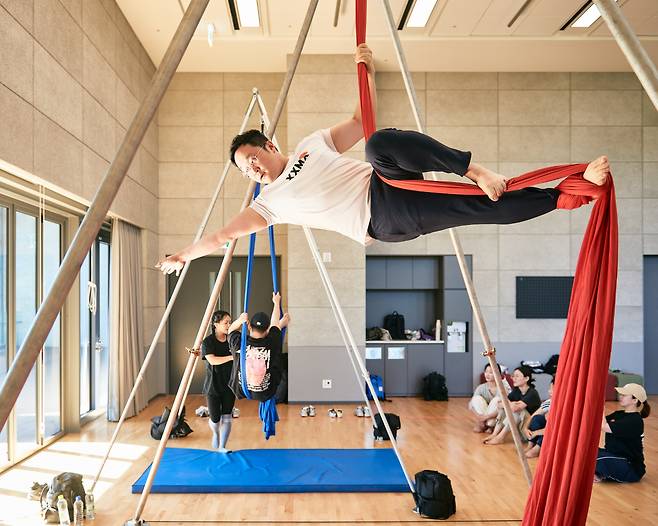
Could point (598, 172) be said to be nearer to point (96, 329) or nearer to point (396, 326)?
point (96, 329)

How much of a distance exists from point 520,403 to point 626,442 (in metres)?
1.22

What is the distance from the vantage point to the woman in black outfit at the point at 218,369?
18.2ft

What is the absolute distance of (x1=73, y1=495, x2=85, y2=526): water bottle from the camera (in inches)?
158

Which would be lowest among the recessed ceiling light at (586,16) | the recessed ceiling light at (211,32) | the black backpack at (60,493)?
the black backpack at (60,493)

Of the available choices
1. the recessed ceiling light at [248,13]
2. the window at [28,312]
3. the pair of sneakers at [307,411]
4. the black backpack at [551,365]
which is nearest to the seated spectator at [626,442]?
the pair of sneakers at [307,411]

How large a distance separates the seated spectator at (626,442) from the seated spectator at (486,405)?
1.67m

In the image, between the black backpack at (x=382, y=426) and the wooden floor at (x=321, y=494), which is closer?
the wooden floor at (x=321, y=494)

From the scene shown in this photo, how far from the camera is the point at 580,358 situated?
174cm

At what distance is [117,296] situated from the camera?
7348 mm

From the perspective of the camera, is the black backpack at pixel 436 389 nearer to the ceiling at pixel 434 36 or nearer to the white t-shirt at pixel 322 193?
the ceiling at pixel 434 36

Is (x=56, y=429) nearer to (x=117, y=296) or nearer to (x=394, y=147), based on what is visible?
(x=117, y=296)

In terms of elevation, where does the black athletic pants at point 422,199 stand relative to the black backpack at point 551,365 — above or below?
above

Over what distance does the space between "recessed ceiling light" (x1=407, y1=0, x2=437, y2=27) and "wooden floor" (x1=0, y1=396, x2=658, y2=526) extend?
5.03m

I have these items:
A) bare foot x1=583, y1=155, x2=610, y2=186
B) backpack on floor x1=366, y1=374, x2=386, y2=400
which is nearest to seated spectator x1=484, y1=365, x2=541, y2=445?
backpack on floor x1=366, y1=374, x2=386, y2=400
